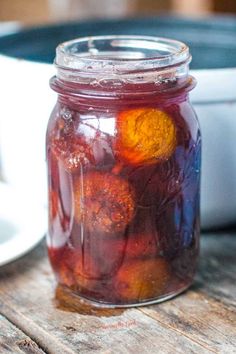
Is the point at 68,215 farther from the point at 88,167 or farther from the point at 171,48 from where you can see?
the point at 171,48

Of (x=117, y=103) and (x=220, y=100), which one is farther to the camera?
(x=220, y=100)

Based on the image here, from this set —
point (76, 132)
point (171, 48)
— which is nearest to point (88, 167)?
point (76, 132)

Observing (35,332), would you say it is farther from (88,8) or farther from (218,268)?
(88,8)

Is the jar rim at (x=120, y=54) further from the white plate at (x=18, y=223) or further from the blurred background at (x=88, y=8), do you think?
the blurred background at (x=88, y=8)

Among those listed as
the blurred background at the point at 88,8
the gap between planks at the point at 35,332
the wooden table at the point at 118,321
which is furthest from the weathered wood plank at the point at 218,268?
the blurred background at the point at 88,8

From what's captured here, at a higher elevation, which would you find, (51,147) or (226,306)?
(51,147)

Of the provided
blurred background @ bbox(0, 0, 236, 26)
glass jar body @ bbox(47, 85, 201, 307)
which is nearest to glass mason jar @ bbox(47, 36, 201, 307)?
glass jar body @ bbox(47, 85, 201, 307)
